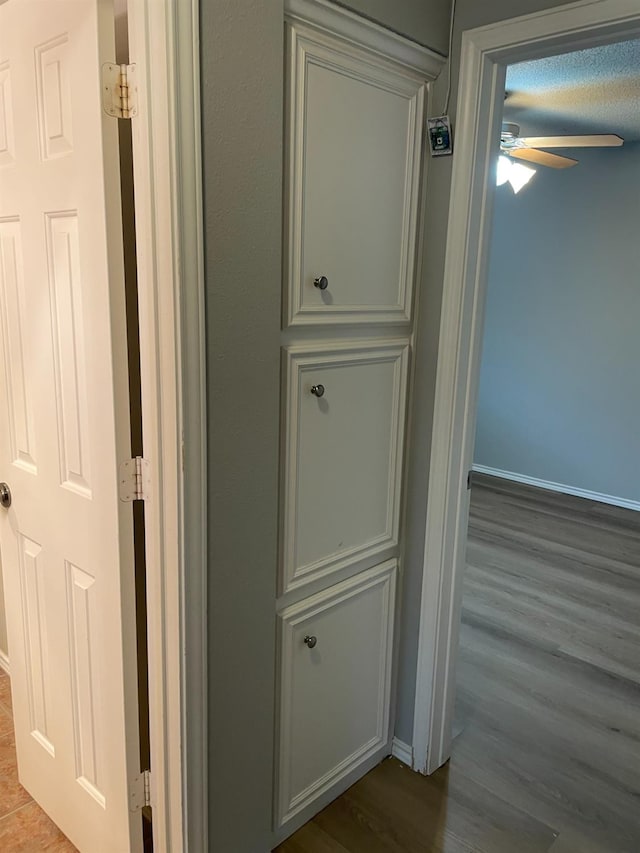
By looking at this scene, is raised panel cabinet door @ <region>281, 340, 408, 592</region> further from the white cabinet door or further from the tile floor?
the tile floor

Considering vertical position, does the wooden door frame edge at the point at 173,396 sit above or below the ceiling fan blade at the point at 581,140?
below

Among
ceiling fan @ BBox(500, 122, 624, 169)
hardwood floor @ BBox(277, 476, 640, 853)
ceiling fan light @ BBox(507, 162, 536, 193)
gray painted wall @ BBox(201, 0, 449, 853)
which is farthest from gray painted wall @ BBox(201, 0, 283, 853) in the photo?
ceiling fan light @ BBox(507, 162, 536, 193)

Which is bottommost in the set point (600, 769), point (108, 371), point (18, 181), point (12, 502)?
point (600, 769)

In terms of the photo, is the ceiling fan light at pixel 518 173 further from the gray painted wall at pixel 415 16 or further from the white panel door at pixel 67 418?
the white panel door at pixel 67 418

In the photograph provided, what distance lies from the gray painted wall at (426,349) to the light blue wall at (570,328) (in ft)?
10.3

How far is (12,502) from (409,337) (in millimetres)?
1186

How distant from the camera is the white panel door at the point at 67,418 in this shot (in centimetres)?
131

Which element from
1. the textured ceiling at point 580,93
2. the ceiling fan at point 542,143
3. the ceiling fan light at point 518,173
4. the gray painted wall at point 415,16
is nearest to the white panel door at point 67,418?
the gray painted wall at point 415,16

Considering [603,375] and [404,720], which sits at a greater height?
[603,375]

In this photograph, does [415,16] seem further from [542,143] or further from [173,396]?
[542,143]

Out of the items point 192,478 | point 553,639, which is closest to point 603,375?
point 553,639

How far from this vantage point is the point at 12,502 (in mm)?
1780

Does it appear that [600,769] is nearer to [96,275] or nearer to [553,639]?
[553,639]

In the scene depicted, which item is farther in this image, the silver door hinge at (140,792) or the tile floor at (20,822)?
the tile floor at (20,822)
